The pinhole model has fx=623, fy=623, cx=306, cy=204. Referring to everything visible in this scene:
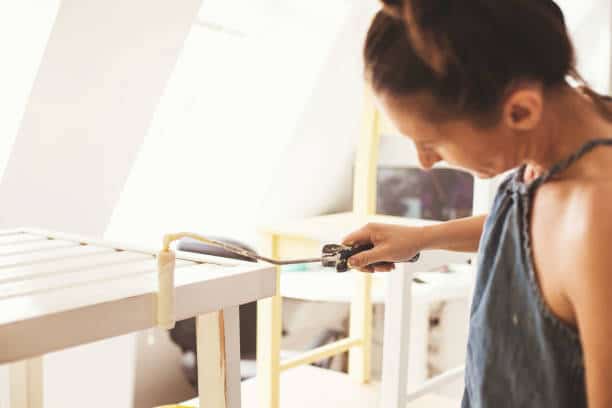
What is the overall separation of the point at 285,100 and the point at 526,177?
158 cm

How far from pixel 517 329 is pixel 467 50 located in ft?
0.84

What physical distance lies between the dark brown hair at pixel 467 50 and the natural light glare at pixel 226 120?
60.3 inches

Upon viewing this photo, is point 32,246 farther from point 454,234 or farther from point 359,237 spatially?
point 454,234

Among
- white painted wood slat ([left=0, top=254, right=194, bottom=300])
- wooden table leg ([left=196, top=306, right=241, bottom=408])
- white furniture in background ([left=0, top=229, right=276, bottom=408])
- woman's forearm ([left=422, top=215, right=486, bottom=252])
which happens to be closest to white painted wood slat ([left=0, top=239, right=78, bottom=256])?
white furniture in background ([left=0, top=229, right=276, bottom=408])

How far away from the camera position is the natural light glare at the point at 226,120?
1.99m

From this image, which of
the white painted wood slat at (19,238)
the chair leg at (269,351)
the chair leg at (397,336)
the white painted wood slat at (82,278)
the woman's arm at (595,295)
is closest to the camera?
the woman's arm at (595,295)

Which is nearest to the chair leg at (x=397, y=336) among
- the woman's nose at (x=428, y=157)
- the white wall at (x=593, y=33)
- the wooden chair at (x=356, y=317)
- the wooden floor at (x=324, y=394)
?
the wooden chair at (x=356, y=317)

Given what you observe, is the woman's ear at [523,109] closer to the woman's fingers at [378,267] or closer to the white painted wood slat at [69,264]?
the woman's fingers at [378,267]

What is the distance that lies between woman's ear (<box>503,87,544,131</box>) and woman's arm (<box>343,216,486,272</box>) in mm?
287

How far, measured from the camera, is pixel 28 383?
0.94 meters

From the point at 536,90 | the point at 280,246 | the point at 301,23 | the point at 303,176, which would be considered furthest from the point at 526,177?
the point at 303,176

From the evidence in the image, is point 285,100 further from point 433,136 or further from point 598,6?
point 433,136

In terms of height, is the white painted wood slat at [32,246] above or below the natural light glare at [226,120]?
below

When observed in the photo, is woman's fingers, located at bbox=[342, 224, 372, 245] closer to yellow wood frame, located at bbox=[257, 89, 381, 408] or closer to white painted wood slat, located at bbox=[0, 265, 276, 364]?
white painted wood slat, located at bbox=[0, 265, 276, 364]
